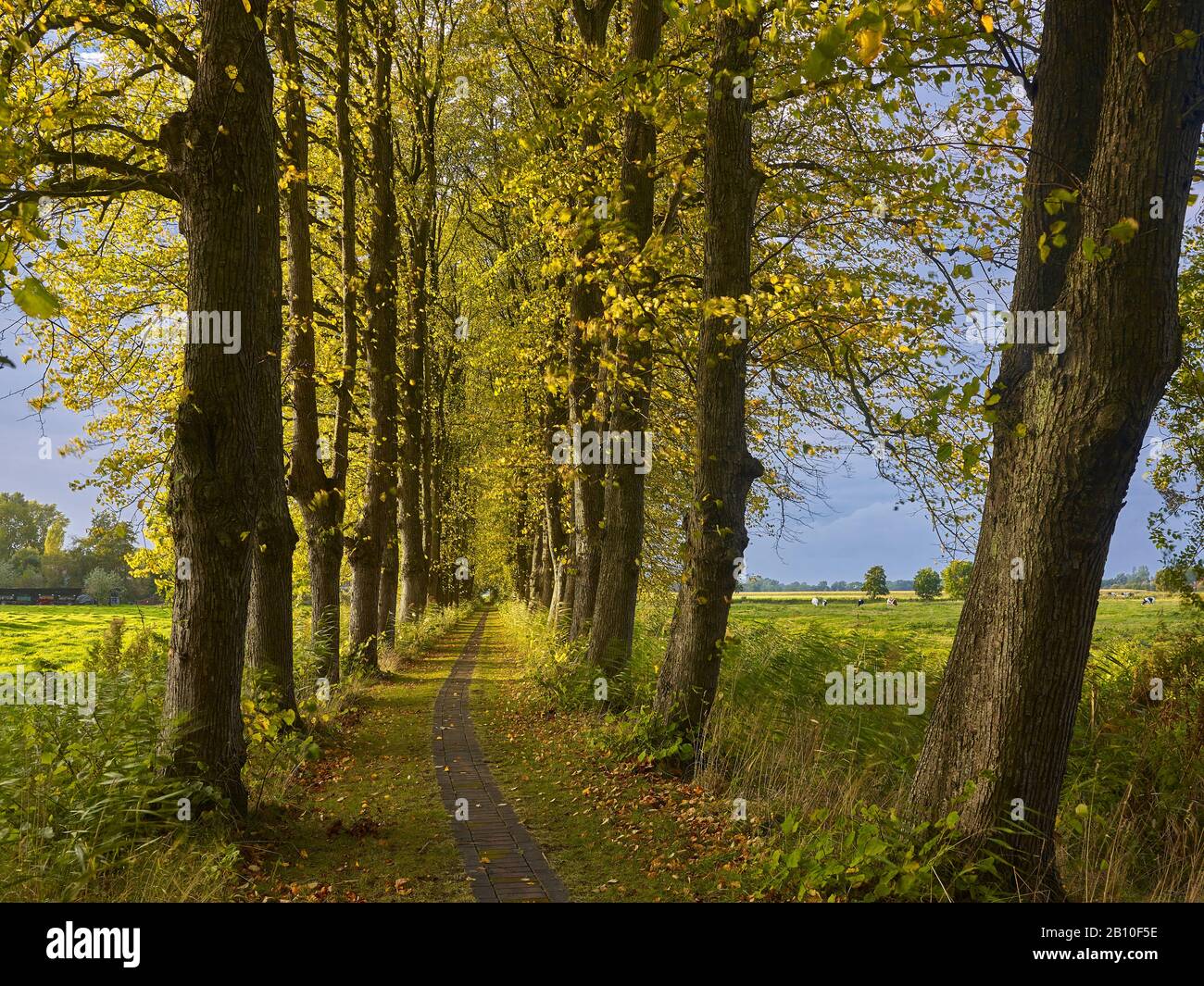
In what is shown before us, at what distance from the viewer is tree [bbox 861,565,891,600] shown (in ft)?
125

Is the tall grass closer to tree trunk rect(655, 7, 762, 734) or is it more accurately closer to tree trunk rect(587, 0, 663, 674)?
tree trunk rect(655, 7, 762, 734)

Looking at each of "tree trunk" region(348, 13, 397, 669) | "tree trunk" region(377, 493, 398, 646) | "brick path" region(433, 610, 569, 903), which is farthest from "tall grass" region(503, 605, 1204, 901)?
"tree trunk" region(377, 493, 398, 646)

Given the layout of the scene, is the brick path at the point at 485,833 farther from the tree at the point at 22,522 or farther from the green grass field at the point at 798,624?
the tree at the point at 22,522

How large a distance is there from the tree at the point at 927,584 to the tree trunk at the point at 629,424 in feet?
99.6

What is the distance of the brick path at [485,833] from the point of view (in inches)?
232

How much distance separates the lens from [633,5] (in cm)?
1099

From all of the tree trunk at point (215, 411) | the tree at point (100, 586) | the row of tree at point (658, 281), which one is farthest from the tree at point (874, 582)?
the tree at point (100, 586)

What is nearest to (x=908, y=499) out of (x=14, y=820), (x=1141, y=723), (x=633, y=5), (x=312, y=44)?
(x=1141, y=723)

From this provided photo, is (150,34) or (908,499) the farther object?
(908,499)

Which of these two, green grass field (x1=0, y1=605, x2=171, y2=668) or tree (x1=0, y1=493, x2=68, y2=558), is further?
tree (x1=0, y1=493, x2=68, y2=558)

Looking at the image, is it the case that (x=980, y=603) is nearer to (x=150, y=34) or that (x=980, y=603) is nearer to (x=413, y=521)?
(x=150, y=34)

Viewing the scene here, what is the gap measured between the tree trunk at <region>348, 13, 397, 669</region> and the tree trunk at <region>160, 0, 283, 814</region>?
841 centimetres

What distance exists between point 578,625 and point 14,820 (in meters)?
10.2

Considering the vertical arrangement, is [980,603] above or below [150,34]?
below
